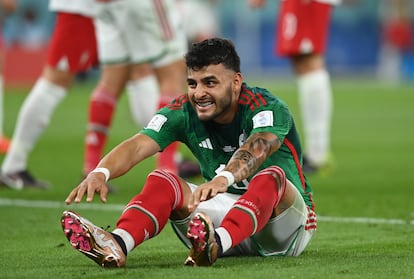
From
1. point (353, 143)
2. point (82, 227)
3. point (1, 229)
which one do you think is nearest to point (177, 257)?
point (82, 227)

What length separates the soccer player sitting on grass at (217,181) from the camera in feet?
14.5

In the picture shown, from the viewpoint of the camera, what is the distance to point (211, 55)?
15.7 ft

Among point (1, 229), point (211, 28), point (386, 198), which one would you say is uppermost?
point (1, 229)

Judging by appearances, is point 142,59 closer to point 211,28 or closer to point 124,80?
point 124,80

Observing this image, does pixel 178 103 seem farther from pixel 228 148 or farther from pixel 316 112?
pixel 316 112

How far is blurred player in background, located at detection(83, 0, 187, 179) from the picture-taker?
8.12 meters

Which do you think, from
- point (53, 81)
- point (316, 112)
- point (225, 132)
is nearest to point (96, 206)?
point (53, 81)

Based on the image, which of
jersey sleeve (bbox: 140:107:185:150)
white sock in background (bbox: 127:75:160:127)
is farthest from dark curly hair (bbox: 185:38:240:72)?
white sock in background (bbox: 127:75:160:127)

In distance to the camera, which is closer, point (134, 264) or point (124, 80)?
point (134, 264)

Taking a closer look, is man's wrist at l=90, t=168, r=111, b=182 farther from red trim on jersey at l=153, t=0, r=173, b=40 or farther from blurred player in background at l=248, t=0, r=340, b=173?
blurred player in background at l=248, t=0, r=340, b=173

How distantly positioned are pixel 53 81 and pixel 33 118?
32cm

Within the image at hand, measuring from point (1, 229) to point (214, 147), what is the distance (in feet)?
5.81

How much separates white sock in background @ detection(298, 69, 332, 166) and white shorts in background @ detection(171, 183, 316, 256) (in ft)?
13.9

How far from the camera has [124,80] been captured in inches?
330
